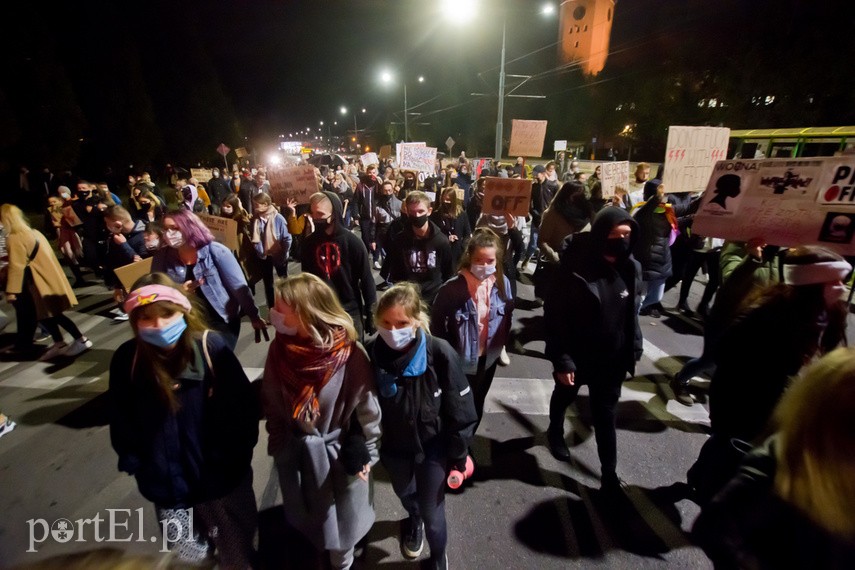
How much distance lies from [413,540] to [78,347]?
552 cm

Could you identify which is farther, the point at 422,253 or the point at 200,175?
the point at 200,175

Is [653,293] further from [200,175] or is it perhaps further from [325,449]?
[200,175]

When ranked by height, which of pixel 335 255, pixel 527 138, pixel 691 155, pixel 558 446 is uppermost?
pixel 527 138

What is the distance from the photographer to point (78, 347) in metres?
5.64

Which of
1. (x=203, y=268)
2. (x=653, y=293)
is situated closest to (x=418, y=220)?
(x=203, y=268)

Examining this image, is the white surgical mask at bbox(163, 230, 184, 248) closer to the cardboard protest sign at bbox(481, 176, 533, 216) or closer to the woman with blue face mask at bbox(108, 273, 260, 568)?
the woman with blue face mask at bbox(108, 273, 260, 568)

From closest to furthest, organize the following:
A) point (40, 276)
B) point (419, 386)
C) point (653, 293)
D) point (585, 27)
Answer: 1. point (419, 386)
2. point (40, 276)
3. point (653, 293)
4. point (585, 27)

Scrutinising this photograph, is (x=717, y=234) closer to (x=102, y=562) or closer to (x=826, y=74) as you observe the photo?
(x=102, y=562)

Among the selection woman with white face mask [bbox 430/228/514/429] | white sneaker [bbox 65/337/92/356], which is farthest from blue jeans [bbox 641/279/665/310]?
white sneaker [bbox 65/337/92/356]

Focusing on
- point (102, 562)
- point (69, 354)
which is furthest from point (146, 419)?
point (69, 354)

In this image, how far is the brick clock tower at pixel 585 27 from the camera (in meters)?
19.1

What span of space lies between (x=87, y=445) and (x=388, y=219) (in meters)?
6.01

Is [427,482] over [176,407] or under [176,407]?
under

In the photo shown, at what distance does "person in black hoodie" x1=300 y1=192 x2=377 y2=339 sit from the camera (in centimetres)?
413
